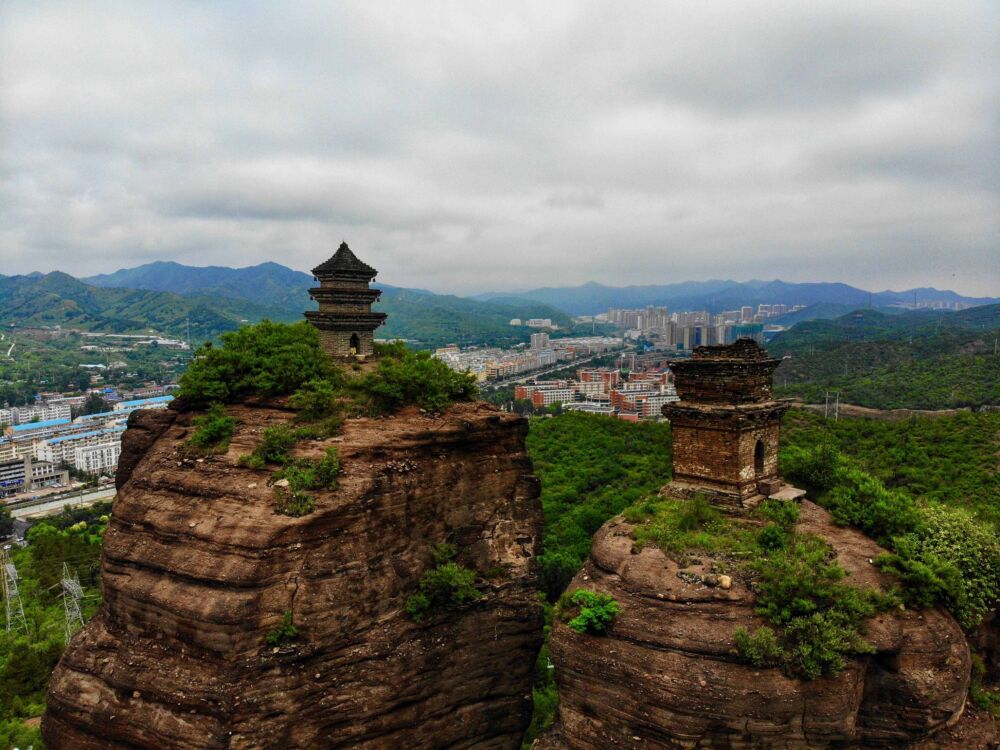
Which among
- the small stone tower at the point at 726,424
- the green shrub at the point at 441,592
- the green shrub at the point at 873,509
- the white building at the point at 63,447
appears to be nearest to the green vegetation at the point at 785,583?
the small stone tower at the point at 726,424

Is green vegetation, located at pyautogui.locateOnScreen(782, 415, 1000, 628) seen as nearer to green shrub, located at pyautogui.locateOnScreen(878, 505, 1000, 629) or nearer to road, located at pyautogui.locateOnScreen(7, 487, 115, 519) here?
green shrub, located at pyautogui.locateOnScreen(878, 505, 1000, 629)

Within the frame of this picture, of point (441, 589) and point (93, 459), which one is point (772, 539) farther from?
point (93, 459)

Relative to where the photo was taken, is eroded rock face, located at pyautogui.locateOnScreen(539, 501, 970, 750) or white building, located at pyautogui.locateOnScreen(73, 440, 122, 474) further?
white building, located at pyautogui.locateOnScreen(73, 440, 122, 474)

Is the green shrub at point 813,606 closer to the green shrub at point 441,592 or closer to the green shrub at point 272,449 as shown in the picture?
the green shrub at point 441,592

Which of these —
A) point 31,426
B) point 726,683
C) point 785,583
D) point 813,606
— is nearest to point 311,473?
point 726,683

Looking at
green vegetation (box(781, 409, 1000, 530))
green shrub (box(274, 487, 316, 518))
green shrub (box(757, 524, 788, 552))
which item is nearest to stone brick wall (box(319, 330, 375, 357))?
green shrub (box(274, 487, 316, 518))

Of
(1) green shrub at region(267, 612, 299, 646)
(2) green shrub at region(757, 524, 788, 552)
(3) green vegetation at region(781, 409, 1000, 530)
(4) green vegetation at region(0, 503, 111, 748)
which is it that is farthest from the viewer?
(3) green vegetation at region(781, 409, 1000, 530)

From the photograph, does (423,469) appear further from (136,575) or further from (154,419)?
(154,419)
